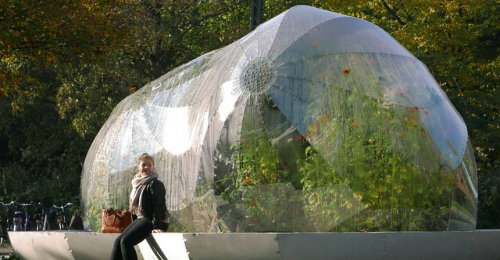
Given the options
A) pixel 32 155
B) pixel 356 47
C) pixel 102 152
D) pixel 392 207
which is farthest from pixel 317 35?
pixel 32 155

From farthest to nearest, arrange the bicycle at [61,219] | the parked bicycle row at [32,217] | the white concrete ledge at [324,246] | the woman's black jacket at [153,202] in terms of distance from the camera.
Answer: the parked bicycle row at [32,217], the bicycle at [61,219], the woman's black jacket at [153,202], the white concrete ledge at [324,246]

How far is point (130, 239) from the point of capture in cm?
1080

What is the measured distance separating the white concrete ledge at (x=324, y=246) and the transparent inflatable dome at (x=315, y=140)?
2.62ft

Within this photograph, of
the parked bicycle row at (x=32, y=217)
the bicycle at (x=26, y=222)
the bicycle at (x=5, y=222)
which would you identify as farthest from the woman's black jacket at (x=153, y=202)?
the bicycle at (x=5, y=222)

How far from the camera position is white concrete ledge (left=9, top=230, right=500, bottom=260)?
10406 millimetres

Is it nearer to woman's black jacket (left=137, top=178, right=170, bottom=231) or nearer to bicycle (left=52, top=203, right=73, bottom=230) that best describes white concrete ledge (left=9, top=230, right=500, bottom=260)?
woman's black jacket (left=137, top=178, right=170, bottom=231)

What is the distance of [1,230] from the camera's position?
27375 millimetres

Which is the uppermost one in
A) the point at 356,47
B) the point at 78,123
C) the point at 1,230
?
the point at 356,47

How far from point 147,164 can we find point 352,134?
Answer: 7.46 feet

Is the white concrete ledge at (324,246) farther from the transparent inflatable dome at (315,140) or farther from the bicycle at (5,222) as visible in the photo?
the bicycle at (5,222)

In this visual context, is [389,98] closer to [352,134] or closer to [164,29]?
[352,134]

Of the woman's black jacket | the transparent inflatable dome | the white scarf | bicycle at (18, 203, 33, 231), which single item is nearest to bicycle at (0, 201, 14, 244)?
bicycle at (18, 203, 33, 231)

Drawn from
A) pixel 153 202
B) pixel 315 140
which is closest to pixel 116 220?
pixel 153 202

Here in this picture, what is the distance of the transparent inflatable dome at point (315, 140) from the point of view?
37.6 feet
